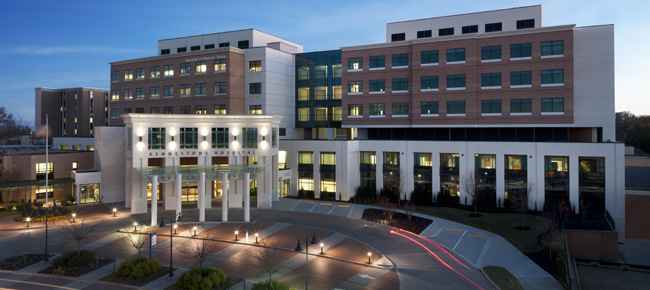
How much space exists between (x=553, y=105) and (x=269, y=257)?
39.3m

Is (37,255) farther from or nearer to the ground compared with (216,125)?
nearer to the ground

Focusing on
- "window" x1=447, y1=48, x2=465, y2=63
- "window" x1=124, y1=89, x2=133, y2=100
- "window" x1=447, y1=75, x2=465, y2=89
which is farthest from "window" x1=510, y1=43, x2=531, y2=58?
"window" x1=124, y1=89, x2=133, y2=100

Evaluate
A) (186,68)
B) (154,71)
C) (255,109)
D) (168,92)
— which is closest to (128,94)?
(154,71)

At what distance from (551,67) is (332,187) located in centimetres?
3028

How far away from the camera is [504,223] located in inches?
1572

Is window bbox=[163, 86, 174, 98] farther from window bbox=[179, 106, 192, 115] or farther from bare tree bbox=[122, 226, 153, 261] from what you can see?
bare tree bbox=[122, 226, 153, 261]

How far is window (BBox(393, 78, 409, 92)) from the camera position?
54.5 m

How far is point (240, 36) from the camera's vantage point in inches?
2613

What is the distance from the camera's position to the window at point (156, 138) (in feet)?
147

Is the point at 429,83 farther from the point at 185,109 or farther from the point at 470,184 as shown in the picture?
the point at 185,109

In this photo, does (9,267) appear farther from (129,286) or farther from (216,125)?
(216,125)

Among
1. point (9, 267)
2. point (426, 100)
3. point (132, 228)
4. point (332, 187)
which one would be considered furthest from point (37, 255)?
point (426, 100)

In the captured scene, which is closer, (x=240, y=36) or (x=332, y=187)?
(x=332, y=187)

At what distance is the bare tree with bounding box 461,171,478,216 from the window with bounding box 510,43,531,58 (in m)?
15.1
